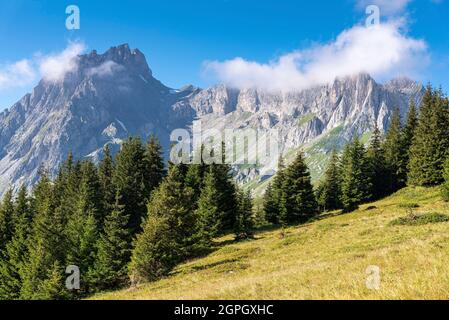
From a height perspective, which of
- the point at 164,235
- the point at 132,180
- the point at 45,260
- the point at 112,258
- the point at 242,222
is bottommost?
the point at 45,260

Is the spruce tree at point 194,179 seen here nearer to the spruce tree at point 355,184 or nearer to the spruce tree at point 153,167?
the spruce tree at point 153,167

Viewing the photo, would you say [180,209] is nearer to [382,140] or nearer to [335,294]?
[335,294]

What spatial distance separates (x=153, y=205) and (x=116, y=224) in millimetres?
6753

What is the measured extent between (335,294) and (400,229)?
65.3ft

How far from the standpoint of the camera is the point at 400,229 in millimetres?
28016

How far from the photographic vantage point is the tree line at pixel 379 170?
57.6m

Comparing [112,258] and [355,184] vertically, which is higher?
[355,184]

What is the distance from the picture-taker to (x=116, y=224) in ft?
135

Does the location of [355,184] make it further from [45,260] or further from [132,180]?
[45,260]

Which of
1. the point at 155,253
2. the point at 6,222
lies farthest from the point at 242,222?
the point at 6,222

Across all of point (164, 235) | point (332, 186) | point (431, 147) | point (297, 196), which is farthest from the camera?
point (332, 186)

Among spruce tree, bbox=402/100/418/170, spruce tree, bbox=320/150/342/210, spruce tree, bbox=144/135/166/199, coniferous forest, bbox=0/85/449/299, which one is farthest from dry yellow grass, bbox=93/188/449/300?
spruce tree, bbox=320/150/342/210

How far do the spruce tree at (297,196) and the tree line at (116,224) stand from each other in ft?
21.0

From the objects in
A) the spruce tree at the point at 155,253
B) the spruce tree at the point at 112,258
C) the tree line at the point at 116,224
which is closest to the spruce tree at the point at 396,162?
the tree line at the point at 116,224
